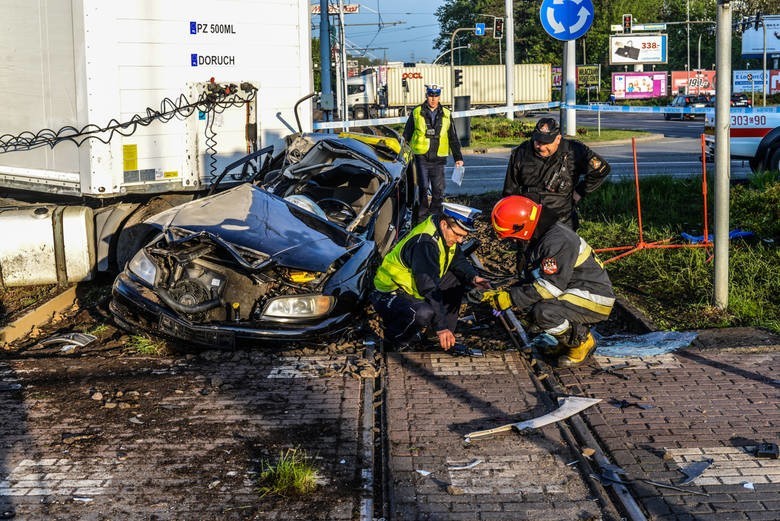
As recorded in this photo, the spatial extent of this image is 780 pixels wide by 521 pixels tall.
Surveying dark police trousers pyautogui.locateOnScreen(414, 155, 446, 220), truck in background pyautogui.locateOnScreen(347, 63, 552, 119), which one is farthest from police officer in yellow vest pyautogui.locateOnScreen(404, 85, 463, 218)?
truck in background pyautogui.locateOnScreen(347, 63, 552, 119)

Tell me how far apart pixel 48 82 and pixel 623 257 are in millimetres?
6458

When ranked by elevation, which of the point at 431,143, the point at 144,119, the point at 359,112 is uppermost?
the point at 359,112

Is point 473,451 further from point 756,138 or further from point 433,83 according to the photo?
point 433,83

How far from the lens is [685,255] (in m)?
9.72

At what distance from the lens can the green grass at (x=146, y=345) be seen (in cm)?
762

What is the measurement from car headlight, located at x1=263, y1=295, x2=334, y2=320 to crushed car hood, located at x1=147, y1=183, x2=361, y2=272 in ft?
0.77

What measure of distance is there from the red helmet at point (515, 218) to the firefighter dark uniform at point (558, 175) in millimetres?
1856

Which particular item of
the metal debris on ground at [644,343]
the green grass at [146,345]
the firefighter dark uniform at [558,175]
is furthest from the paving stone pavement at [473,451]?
the firefighter dark uniform at [558,175]

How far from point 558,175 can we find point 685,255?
2.03 metres

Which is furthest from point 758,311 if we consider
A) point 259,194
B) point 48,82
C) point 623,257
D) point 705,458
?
point 48,82

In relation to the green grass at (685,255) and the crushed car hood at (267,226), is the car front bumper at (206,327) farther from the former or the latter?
the green grass at (685,255)

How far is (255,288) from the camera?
296 inches

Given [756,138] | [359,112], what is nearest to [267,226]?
[756,138]

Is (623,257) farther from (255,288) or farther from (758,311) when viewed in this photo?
(255,288)
